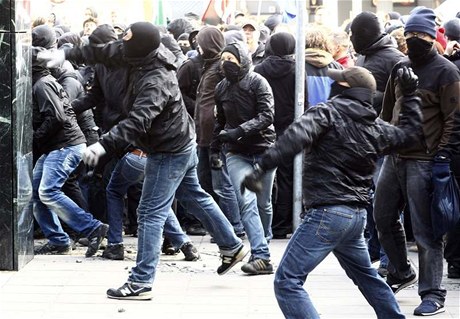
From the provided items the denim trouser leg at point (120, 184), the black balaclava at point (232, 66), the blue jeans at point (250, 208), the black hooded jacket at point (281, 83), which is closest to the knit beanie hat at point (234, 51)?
the black balaclava at point (232, 66)

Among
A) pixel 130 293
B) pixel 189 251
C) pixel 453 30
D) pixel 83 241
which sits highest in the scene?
pixel 453 30

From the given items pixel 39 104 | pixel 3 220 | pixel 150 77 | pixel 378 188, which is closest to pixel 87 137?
pixel 39 104

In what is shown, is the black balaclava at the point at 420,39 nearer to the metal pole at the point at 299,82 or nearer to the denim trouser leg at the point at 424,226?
the denim trouser leg at the point at 424,226

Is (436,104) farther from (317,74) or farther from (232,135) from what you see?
(317,74)

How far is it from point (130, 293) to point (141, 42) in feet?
5.73

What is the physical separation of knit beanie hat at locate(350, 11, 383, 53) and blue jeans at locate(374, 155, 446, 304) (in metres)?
1.28

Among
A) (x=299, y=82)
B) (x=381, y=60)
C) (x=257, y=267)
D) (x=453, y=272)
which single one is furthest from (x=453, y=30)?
(x=257, y=267)

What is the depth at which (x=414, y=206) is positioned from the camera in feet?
25.6

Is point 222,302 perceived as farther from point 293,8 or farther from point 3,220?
point 293,8

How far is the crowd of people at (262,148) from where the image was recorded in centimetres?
648

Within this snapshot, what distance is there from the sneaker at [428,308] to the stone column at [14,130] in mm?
A: 3205

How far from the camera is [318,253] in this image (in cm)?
643

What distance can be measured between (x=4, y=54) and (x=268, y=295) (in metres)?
2.72

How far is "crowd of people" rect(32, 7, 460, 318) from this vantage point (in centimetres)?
648
